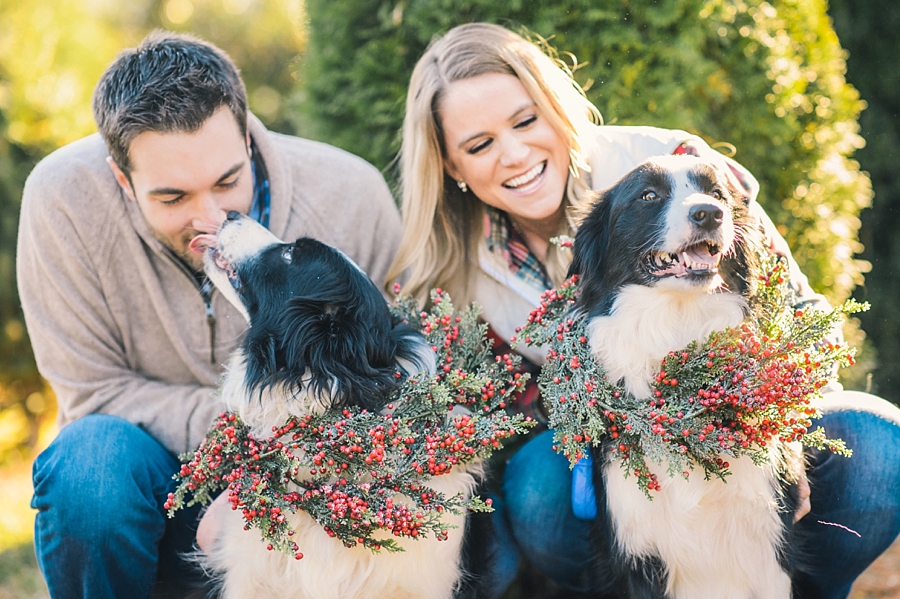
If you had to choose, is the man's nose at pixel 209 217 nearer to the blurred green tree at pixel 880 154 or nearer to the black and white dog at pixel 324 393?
the black and white dog at pixel 324 393

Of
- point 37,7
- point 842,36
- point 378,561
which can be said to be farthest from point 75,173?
point 37,7

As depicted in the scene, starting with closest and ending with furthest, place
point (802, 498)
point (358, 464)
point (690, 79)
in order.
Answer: point (358, 464), point (802, 498), point (690, 79)

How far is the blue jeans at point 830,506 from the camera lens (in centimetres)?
236

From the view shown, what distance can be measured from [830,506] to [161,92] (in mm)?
2377

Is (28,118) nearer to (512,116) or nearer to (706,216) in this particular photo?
(512,116)

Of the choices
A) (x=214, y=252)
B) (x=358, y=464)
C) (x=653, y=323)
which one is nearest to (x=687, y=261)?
(x=653, y=323)

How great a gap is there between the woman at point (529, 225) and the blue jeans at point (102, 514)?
3.47 feet

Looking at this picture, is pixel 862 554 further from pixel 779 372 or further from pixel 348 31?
pixel 348 31

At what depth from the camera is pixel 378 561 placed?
7.38 feet

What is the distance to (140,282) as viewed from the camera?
2.81 meters

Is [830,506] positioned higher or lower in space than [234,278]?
lower

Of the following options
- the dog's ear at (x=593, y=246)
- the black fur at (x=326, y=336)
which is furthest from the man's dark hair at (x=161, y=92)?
the dog's ear at (x=593, y=246)

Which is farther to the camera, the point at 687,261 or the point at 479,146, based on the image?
the point at 479,146

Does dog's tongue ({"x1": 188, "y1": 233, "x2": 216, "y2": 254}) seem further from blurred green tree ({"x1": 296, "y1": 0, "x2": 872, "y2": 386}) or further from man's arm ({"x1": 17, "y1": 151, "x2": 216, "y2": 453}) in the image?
blurred green tree ({"x1": 296, "y1": 0, "x2": 872, "y2": 386})
